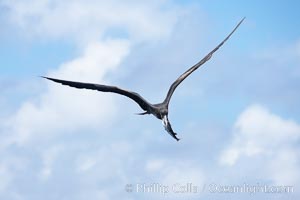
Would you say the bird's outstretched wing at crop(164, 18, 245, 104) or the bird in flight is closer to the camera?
the bird in flight

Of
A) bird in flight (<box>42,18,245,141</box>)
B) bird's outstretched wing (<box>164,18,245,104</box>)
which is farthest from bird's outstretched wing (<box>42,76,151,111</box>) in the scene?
bird's outstretched wing (<box>164,18,245,104</box>)

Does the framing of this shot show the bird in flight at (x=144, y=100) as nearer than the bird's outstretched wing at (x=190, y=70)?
Yes

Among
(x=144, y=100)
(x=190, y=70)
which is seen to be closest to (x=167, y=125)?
(x=144, y=100)

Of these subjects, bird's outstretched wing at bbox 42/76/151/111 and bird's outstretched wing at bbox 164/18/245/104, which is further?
bird's outstretched wing at bbox 164/18/245/104

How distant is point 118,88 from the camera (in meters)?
→ 35.5

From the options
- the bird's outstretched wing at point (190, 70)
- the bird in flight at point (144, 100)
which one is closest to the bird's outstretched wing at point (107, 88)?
the bird in flight at point (144, 100)

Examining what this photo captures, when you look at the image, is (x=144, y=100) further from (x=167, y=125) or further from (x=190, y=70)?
(x=190, y=70)

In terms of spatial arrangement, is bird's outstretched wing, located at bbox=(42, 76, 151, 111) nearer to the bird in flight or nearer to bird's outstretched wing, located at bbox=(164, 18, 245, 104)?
the bird in flight

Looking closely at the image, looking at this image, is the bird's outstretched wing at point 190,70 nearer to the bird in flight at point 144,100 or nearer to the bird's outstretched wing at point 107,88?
the bird in flight at point 144,100

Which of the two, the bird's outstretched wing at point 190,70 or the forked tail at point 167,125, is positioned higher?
the bird's outstretched wing at point 190,70

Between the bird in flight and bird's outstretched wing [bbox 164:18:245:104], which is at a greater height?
bird's outstretched wing [bbox 164:18:245:104]

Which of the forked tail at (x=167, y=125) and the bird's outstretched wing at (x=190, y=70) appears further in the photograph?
the bird's outstretched wing at (x=190, y=70)

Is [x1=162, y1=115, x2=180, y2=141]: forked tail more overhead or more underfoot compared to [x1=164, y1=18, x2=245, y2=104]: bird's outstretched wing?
more underfoot

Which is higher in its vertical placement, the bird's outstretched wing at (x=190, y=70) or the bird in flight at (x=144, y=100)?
the bird's outstretched wing at (x=190, y=70)
